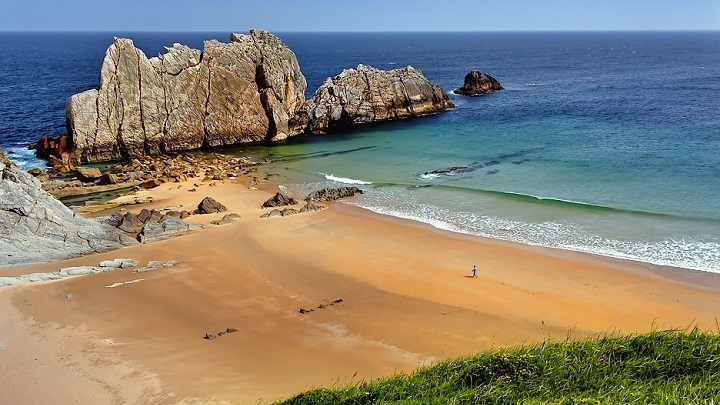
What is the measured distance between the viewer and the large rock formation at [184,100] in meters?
46.4

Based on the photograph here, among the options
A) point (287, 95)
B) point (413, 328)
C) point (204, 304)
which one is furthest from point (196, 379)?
point (287, 95)

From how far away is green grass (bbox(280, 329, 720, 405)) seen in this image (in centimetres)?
1008

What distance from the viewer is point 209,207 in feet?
111

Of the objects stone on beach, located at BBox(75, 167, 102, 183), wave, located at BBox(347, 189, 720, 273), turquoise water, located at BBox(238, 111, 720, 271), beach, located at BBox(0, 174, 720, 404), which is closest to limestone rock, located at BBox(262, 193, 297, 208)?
turquoise water, located at BBox(238, 111, 720, 271)

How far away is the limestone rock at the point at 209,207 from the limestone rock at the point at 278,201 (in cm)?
263

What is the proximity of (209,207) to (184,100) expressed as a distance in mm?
19491

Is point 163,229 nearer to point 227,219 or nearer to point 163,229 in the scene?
point 163,229

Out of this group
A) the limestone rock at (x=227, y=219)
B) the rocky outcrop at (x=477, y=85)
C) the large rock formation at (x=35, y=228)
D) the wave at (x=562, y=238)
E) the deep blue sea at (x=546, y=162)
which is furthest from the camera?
the rocky outcrop at (x=477, y=85)

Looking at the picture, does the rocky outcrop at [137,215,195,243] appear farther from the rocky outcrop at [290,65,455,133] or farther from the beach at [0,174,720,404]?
the rocky outcrop at [290,65,455,133]

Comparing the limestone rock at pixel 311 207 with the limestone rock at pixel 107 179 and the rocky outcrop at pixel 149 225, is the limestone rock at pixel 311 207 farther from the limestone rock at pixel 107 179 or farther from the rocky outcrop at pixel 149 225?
the limestone rock at pixel 107 179

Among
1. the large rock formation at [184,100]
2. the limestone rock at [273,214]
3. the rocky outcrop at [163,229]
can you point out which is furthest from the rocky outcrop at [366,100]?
the rocky outcrop at [163,229]

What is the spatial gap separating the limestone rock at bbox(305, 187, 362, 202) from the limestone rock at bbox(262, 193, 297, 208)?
4.82 ft

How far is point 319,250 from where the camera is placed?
28.3 meters

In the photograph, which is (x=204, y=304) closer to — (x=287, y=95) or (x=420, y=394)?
(x=420, y=394)
